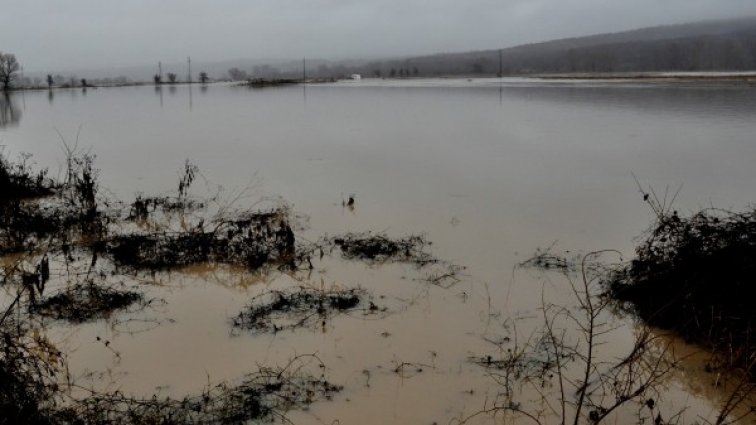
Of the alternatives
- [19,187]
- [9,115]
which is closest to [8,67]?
[9,115]

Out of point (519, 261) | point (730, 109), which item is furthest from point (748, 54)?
point (519, 261)

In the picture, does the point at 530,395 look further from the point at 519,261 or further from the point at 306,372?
the point at 519,261

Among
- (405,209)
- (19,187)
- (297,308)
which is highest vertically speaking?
(19,187)

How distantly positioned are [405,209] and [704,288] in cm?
481

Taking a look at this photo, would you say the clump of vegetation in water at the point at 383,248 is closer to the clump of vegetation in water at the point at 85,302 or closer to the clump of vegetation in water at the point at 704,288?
the clump of vegetation in water at the point at 704,288

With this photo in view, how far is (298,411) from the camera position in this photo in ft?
13.2

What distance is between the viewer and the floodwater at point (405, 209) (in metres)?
4.58

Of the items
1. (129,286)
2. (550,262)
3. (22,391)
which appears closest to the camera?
(22,391)

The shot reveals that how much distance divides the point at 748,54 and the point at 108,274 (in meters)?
138

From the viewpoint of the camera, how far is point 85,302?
18.6ft

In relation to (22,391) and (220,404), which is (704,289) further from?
(22,391)

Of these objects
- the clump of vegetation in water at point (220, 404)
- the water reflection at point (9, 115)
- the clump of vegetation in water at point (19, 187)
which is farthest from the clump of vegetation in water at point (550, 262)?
the water reflection at point (9, 115)

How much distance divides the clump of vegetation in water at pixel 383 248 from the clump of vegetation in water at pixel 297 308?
3.24 feet

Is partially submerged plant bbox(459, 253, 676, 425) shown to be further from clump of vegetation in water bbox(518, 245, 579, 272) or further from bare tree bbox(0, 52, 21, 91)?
bare tree bbox(0, 52, 21, 91)
